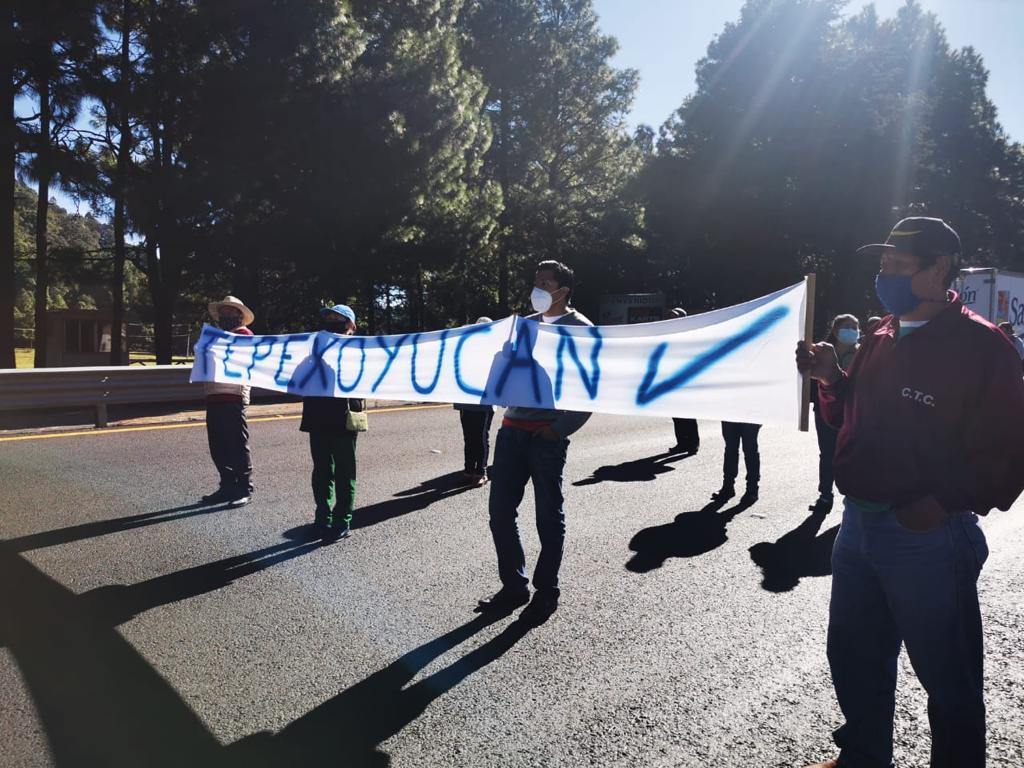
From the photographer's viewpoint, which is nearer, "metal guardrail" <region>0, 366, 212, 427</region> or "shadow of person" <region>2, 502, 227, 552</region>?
"shadow of person" <region>2, 502, 227, 552</region>

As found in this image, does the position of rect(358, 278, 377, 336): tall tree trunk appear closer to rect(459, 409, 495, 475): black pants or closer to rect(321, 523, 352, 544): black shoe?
rect(459, 409, 495, 475): black pants

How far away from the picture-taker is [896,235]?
2404 mm

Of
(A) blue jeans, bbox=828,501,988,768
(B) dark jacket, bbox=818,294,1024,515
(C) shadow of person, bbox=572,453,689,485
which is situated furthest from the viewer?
(C) shadow of person, bbox=572,453,689,485

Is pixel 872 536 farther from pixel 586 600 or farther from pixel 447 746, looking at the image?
pixel 586 600

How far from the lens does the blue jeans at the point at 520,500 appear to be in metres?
4.13

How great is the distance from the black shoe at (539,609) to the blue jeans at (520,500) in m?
0.04

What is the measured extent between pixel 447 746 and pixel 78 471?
607 centimetres

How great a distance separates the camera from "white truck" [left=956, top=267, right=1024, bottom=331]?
14.2 m

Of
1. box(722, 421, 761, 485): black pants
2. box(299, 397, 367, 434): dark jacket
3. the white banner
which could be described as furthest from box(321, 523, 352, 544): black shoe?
box(722, 421, 761, 485): black pants

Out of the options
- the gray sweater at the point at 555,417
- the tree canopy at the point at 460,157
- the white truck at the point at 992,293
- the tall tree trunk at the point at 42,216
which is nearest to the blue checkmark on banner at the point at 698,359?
the gray sweater at the point at 555,417

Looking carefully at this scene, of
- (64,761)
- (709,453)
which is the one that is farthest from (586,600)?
(709,453)

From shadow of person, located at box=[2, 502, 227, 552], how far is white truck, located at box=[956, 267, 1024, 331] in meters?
13.6

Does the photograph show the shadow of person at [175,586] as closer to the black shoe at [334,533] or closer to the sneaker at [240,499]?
the black shoe at [334,533]

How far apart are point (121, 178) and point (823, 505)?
51.8 ft
